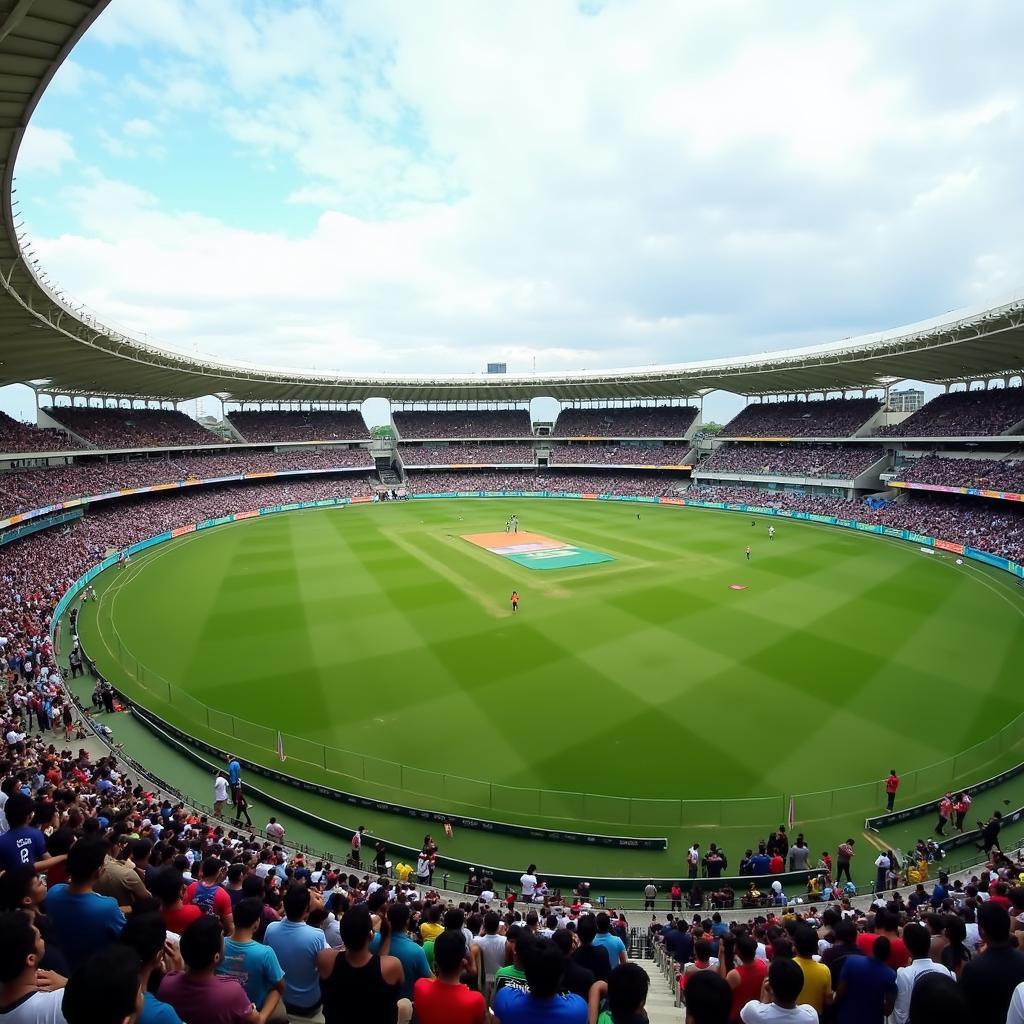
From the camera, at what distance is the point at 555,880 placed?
13852mm

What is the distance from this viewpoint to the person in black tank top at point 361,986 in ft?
13.8

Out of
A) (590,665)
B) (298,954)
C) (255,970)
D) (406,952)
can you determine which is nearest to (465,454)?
(590,665)

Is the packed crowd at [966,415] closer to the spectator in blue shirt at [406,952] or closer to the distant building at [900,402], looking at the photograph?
the distant building at [900,402]

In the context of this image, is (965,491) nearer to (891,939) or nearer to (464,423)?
(891,939)

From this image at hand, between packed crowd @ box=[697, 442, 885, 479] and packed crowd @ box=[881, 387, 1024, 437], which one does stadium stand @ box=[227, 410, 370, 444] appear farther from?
packed crowd @ box=[881, 387, 1024, 437]

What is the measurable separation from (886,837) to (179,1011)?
54.4 ft

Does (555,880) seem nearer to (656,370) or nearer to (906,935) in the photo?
(906,935)

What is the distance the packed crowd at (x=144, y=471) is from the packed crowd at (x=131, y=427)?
1763mm

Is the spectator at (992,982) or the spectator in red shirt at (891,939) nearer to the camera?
the spectator at (992,982)

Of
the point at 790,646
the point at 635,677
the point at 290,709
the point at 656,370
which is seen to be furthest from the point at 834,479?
the point at 290,709

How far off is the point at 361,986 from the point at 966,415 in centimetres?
6715

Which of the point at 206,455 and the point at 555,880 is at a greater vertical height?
the point at 206,455

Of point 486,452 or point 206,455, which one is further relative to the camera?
point 486,452

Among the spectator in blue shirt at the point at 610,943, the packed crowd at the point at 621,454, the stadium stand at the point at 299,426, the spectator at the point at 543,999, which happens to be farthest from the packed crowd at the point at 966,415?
the stadium stand at the point at 299,426
